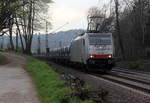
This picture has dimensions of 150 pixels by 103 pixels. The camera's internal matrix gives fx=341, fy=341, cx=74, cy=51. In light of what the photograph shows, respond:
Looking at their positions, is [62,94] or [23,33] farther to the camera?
[23,33]

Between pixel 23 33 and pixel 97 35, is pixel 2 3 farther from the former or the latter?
pixel 23 33

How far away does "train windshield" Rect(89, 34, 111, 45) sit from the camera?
2597 cm

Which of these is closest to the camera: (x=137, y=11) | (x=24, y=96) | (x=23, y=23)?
(x=24, y=96)

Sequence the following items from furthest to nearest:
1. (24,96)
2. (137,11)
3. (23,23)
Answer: (23,23) → (137,11) → (24,96)

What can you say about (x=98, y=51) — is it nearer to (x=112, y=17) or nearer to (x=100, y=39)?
(x=100, y=39)

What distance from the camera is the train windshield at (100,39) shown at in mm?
25969

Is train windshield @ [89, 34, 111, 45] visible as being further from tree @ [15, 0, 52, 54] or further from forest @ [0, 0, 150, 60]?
tree @ [15, 0, 52, 54]

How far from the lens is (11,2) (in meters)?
37.2

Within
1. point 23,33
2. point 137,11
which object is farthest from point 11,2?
point 23,33

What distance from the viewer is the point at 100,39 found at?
2612cm

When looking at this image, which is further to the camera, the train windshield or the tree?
the tree

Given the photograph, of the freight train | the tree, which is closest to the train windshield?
the freight train

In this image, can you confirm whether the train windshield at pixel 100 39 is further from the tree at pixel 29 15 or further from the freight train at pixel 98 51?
the tree at pixel 29 15

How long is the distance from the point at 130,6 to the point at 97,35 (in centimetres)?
1951
